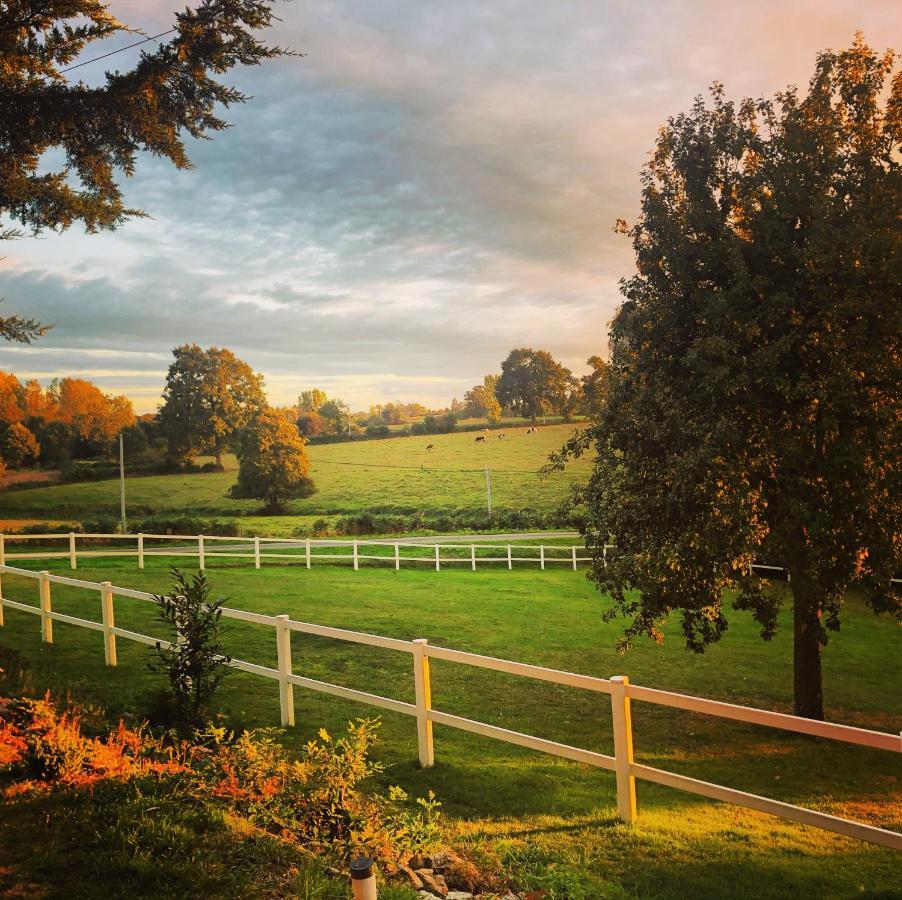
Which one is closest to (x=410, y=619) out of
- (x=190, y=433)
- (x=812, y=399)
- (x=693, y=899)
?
(x=812, y=399)

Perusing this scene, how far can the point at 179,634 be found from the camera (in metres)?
9.21

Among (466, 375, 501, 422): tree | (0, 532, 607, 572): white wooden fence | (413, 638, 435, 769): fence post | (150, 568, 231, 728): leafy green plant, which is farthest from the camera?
(466, 375, 501, 422): tree

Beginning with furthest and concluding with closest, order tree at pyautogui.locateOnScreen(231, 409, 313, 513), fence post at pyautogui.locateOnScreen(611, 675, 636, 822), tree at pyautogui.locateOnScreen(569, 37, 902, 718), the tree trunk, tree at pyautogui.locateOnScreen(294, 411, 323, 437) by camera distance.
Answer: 1. tree at pyautogui.locateOnScreen(294, 411, 323, 437)
2. tree at pyautogui.locateOnScreen(231, 409, 313, 513)
3. the tree trunk
4. tree at pyautogui.locateOnScreen(569, 37, 902, 718)
5. fence post at pyautogui.locateOnScreen(611, 675, 636, 822)

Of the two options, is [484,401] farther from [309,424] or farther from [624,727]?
[624,727]

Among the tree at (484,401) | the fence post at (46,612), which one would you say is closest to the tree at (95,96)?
the fence post at (46,612)

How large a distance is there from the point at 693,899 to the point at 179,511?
33385 mm

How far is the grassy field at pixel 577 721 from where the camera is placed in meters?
5.66

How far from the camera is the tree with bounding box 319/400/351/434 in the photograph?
142ft

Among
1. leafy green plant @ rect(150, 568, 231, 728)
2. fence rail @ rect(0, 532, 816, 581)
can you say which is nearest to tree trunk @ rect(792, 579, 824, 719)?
leafy green plant @ rect(150, 568, 231, 728)

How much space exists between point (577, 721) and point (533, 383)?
35.1 m

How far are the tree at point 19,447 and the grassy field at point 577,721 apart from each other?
13.3 m

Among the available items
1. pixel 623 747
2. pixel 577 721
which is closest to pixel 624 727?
pixel 623 747

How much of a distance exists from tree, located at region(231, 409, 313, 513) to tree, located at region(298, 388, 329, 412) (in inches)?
128

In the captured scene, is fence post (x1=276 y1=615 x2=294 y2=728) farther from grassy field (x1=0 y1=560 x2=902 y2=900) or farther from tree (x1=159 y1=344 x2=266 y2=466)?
tree (x1=159 y1=344 x2=266 y2=466)
